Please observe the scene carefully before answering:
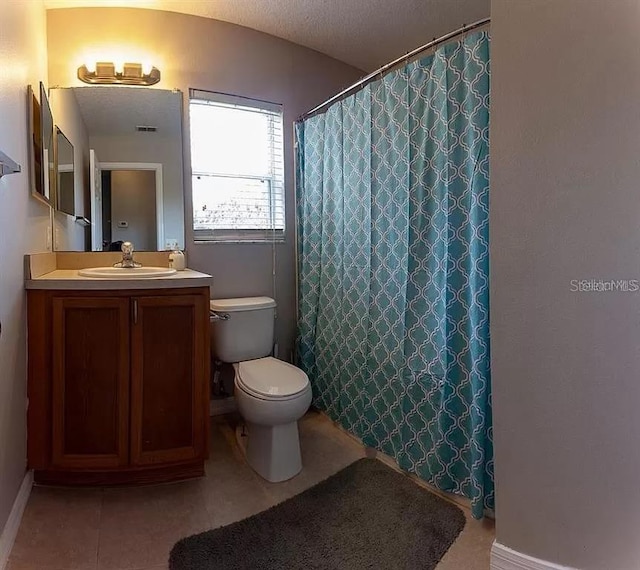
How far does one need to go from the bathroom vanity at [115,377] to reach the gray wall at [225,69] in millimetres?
840

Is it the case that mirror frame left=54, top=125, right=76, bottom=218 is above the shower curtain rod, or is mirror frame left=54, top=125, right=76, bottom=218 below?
below

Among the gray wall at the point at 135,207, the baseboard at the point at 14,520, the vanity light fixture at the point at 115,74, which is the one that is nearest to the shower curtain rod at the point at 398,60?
the vanity light fixture at the point at 115,74

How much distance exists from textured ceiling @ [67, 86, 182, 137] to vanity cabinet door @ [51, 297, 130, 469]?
112cm

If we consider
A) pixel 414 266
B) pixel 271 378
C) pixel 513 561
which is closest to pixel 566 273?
pixel 414 266

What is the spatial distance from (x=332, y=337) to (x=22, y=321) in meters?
1.47

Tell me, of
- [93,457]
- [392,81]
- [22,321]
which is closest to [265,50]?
[392,81]

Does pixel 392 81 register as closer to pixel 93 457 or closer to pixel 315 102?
pixel 315 102

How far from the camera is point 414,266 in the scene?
1.89 metres

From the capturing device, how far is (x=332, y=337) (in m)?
2.51

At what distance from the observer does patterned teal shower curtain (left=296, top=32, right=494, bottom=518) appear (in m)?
1.62

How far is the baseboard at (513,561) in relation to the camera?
4.37 ft

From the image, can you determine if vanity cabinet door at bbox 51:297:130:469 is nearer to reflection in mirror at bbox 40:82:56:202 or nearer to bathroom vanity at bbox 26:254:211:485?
bathroom vanity at bbox 26:254:211:485

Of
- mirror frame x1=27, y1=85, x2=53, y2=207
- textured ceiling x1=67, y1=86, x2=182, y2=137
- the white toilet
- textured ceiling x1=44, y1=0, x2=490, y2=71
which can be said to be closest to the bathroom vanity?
the white toilet

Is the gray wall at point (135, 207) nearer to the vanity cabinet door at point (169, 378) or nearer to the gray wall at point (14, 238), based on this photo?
the gray wall at point (14, 238)
